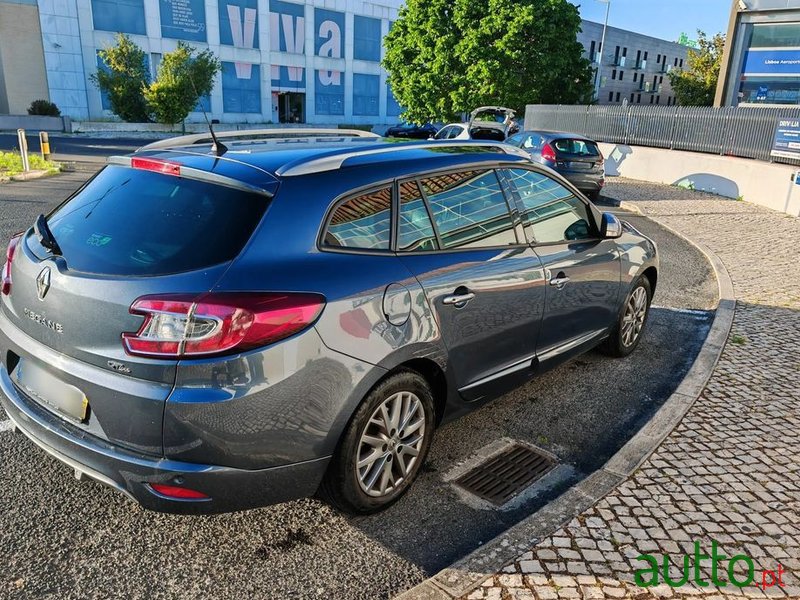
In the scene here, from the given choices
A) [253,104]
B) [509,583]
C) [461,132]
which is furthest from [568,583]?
[253,104]

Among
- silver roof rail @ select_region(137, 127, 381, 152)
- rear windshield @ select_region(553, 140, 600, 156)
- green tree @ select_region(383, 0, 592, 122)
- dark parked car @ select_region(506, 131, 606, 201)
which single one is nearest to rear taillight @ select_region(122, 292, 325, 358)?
silver roof rail @ select_region(137, 127, 381, 152)

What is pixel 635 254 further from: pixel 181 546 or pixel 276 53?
pixel 276 53

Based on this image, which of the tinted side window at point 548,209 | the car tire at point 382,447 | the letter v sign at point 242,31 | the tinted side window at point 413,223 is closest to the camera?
the car tire at point 382,447

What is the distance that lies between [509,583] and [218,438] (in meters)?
1.32

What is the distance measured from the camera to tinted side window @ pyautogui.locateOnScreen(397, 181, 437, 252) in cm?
317

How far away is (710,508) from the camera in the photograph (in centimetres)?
319

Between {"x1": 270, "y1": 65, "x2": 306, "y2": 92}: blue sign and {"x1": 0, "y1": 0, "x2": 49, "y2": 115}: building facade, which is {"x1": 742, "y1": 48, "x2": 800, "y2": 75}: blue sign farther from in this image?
{"x1": 0, "y1": 0, "x2": 49, "y2": 115}: building facade

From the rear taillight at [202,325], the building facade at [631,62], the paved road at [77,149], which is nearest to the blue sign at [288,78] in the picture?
the paved road at [77,149]

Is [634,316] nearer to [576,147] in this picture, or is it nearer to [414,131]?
[576,147]

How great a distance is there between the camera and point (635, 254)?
16.5 feet

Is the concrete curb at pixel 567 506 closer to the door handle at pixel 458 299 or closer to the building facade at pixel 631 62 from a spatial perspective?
the door handle at pixel 458 299

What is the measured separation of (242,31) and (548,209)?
171 feet

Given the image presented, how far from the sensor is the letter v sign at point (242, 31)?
49459mm

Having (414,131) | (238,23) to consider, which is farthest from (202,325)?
(238,23)
